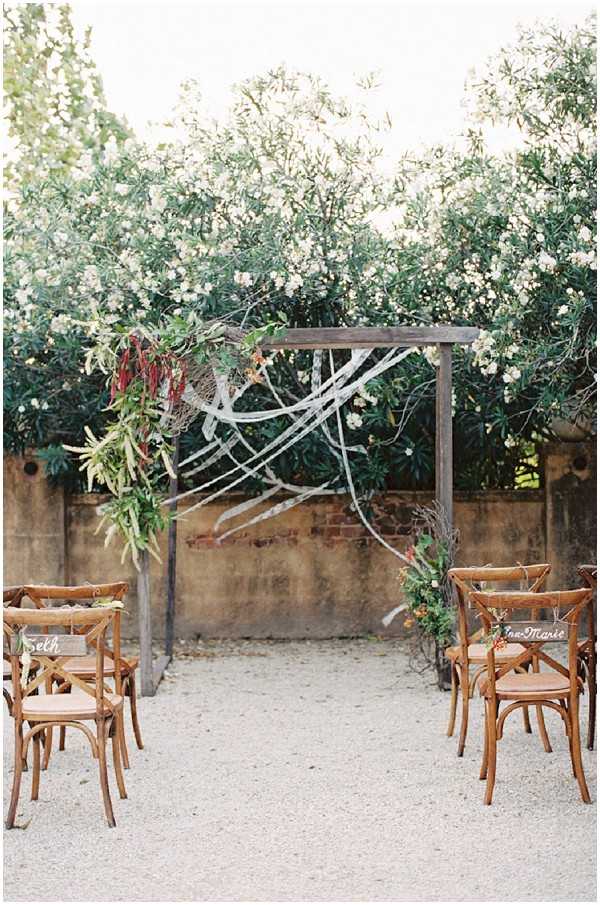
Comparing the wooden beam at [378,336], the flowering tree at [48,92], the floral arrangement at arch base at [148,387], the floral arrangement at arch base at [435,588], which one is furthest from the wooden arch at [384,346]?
the flowering tree at [48,92]

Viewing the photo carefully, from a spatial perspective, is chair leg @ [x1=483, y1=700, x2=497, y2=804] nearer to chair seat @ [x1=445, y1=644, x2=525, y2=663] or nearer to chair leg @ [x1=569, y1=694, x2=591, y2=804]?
chair leg @ [x1=569, y1=694, x2=591, y2=804]

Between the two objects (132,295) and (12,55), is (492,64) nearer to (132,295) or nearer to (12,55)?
(132,295)

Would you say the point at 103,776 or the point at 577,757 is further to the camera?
the point at 577,757

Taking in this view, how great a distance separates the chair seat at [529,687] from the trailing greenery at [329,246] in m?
3.07

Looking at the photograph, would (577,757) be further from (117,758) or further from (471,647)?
(117,758)

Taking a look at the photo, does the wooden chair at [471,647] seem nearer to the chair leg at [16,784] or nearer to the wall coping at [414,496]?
the chair leg at [16,784]

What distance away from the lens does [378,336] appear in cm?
683

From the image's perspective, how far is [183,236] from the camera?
7.85m

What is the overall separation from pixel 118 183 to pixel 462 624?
4.77 m

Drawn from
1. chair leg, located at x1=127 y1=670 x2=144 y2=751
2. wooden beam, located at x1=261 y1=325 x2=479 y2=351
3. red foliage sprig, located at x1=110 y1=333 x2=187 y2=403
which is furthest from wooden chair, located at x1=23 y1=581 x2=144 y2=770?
wooden beam, located at x1=261 y1=325 x2=479 y2=351

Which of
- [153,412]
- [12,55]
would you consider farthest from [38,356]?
[12,55]

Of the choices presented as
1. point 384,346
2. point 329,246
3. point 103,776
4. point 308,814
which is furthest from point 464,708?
point 329,246

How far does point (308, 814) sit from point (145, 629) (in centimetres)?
246

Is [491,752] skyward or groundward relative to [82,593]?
groundward
